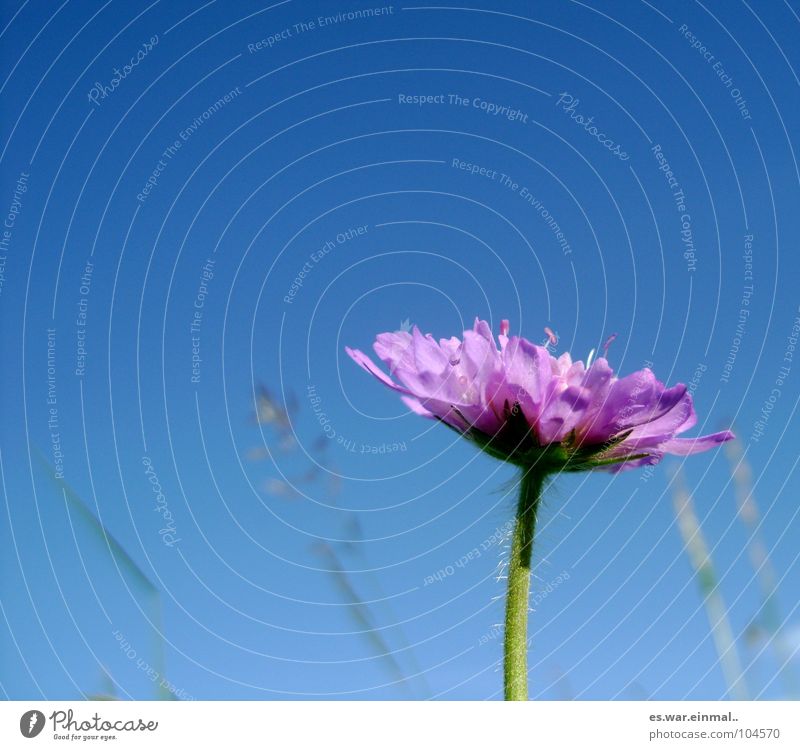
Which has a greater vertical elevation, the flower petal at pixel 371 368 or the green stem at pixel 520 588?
the flower petal at pixel 371 368

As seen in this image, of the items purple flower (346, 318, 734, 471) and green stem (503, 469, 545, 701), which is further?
purple flower (346, 318, 734, 471)

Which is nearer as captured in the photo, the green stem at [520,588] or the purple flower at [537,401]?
the green stem at [520,588]

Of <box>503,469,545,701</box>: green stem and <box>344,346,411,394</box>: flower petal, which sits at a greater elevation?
<box>344,346,411,394</box>: flower petal
